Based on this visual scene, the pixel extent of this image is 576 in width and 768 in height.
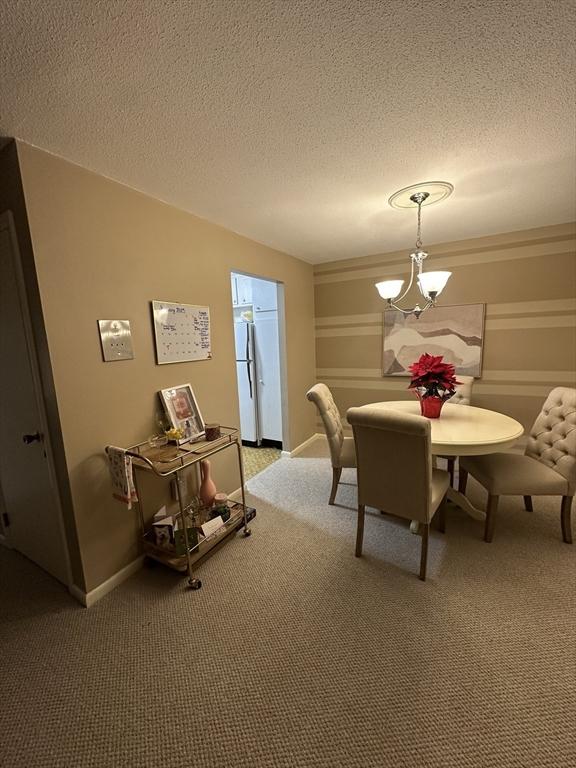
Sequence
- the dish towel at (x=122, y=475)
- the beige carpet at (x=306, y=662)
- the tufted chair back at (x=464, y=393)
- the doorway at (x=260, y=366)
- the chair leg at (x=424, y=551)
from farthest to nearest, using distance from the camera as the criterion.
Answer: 1. the doorway at (x=260, y=366)
2. the tufted chair back at (x=464, y=393)
3. the chair leg at (x=424, y=551)
4. the dish towel at (x=122, y=475)
5. the beige carpet at (x=306, y=662)

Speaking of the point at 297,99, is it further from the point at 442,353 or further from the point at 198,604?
A: the point at 442,353

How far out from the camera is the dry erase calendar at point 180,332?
2.03 meters

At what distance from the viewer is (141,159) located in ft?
5.15

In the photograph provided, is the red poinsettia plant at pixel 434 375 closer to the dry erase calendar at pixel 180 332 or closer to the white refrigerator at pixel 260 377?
the dry erase calendar at pixel 180 332

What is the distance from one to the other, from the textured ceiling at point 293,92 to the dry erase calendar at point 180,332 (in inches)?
28.0

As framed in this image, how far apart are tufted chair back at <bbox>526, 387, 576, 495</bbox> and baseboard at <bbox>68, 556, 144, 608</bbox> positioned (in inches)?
112

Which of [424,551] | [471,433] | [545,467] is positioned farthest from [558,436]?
[424,551]

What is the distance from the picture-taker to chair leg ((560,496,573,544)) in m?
2.04

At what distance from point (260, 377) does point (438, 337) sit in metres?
2.15

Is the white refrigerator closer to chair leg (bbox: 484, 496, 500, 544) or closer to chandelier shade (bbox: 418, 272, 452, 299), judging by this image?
chandelier shade (bbox: 418, 272, 452, 299)

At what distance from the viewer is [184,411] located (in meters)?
2.18

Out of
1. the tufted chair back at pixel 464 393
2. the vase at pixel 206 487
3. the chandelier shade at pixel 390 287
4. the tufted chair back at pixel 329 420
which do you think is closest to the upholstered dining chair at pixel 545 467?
the tufted chair back at pixel 464 393

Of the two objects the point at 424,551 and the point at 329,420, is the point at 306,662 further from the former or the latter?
the point at 329,420

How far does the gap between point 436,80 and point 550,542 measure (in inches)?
106
